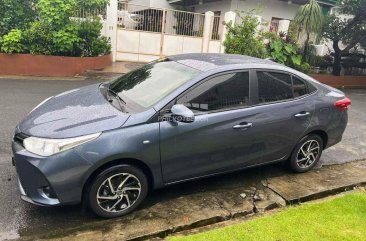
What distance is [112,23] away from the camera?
13055 millimetres

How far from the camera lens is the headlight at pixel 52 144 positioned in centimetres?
332

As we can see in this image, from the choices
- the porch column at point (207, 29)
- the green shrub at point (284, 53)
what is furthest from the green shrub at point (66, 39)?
the green shrub at point (284, 53)

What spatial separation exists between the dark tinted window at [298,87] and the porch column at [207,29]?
9908 mm

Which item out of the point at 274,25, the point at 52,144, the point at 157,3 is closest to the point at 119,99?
the point at 52,144

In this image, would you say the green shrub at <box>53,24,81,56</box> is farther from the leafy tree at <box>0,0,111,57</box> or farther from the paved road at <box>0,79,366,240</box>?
the paved road at <box>0,79,366,240</box>

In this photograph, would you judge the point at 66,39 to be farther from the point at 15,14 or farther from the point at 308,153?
the point at 308,153

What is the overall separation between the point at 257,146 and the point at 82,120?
2133 mm

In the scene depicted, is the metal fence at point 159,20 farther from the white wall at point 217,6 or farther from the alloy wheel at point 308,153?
the alloy wheel at point 308,153

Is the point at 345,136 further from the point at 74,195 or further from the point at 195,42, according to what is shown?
the point at 195,42

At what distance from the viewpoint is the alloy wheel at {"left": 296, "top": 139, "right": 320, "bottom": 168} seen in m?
4.98

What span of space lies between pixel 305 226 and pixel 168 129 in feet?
5.81

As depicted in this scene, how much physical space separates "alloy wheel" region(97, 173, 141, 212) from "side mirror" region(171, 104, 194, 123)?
0.76 metres

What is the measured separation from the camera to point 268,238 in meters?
3.49

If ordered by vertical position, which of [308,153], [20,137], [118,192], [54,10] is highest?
[54,10]
